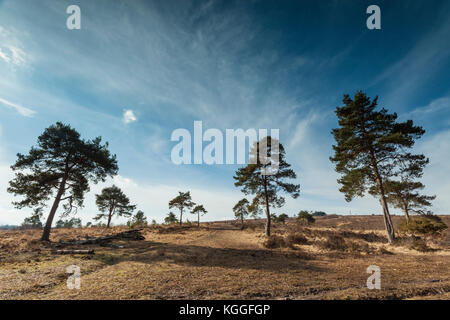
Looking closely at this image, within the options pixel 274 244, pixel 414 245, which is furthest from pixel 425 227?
pixel 274 244

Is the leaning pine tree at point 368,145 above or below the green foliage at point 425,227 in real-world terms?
above

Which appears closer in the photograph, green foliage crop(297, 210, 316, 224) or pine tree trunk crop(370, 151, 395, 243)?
pine tree trunk crop(370, 151, 395, 243)

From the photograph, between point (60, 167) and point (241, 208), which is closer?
point (60, 167)

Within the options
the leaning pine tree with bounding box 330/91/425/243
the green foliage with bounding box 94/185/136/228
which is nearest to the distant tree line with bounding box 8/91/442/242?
the leaning pine tree with bounding box 330/91/425/243

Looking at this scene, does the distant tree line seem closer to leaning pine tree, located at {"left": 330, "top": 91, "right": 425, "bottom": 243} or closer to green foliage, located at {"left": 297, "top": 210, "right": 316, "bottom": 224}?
leaning pine tree, located at {"left": 330, "top": 91, "right": 425, "bottom": 243}

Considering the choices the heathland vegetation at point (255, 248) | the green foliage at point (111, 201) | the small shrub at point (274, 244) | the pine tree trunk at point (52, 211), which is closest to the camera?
the heathland vegetation at point (255, 248)

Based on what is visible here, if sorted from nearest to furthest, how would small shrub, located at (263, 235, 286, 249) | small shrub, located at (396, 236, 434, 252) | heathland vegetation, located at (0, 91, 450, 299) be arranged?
heathland vegetation, located at (0, 91, 450, 299), small shrub, located at (396, 236, 434, 252), small shrub, located at (263, 235, 286, 249)

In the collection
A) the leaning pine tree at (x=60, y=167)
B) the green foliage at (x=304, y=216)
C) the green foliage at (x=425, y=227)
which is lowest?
the green foliage at (x=304, y=216)

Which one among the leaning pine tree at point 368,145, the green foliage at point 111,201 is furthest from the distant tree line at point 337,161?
the green foliage at point 111,201

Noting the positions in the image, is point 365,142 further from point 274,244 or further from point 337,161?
point 274,244

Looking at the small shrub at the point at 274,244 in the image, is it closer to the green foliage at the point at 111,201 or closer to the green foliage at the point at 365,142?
the green foliage at the point at 365,142

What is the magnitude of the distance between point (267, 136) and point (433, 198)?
22516 millimetres

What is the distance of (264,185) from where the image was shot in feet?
71.1
